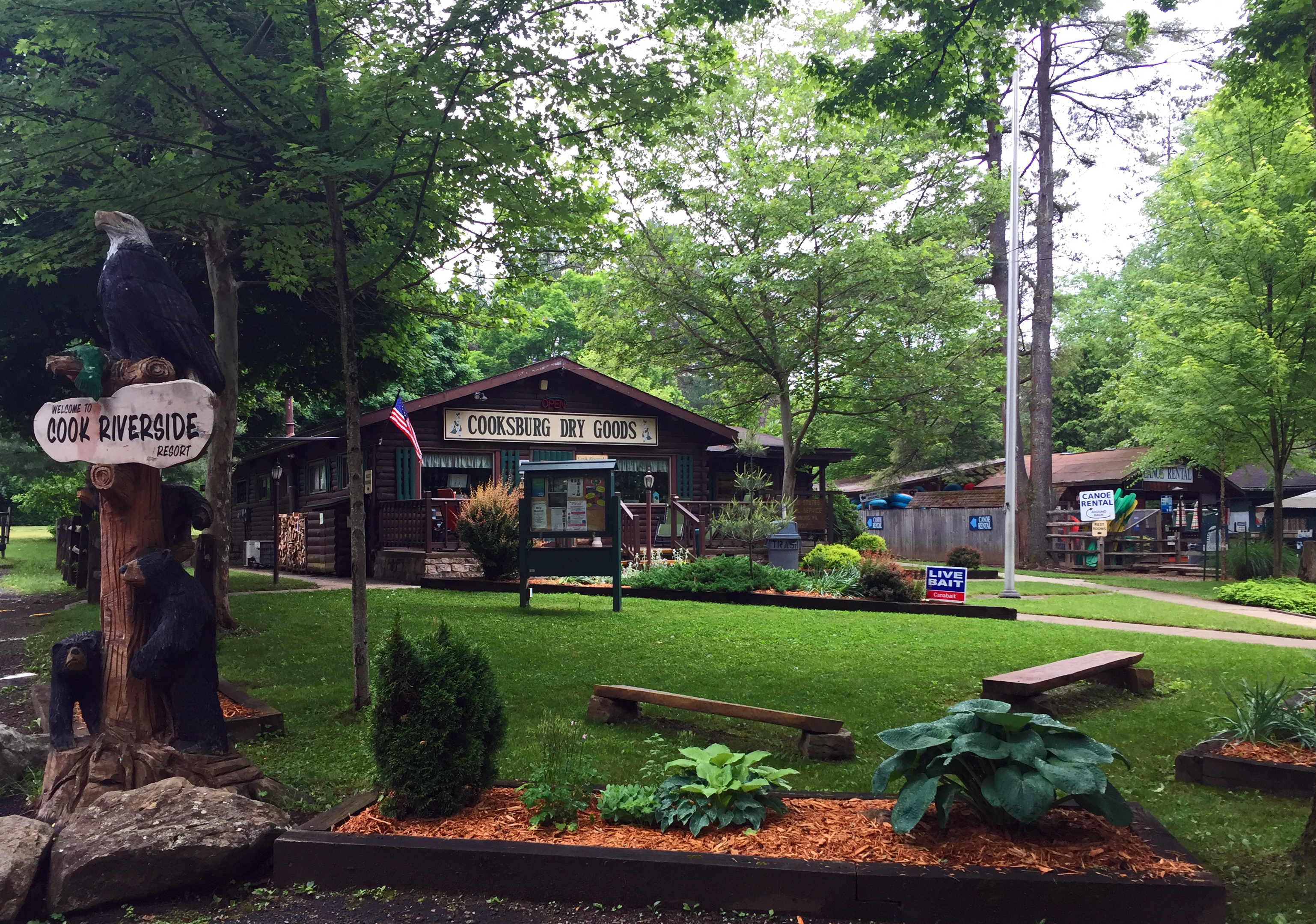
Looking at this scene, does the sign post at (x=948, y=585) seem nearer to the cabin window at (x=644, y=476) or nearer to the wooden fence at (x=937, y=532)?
the cabin window at (x=644, y=476)

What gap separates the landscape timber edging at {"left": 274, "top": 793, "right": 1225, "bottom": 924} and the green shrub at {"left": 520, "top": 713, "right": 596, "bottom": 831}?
0.32 meters

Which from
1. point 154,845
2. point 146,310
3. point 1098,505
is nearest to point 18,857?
point 154,845

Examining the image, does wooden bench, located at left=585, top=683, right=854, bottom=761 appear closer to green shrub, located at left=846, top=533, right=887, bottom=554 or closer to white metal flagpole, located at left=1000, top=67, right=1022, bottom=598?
white metal flagpole, located at left=1000, top=67, right=1022, bottom=598

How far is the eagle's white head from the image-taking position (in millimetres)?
4887

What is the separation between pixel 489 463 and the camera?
22078 mm

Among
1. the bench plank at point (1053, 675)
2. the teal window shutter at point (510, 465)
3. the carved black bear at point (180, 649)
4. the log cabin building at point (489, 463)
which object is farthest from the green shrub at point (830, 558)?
the carved black bear at point (180, 649)

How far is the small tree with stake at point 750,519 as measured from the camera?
18.6 meters

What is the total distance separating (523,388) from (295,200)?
543 inches

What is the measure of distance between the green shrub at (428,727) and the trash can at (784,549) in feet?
44.8

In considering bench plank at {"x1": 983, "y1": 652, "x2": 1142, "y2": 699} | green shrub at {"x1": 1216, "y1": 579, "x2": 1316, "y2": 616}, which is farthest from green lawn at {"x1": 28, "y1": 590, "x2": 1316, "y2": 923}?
green shrub at {"x1": 1216, "y1": 579, "x2": 1316, "y2": 616}

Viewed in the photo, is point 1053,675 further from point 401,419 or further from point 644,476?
point 644,476

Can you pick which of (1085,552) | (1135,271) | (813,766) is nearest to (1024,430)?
(1085,552)

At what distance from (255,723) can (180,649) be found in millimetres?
1689

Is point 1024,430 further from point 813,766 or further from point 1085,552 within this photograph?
point 813,766
